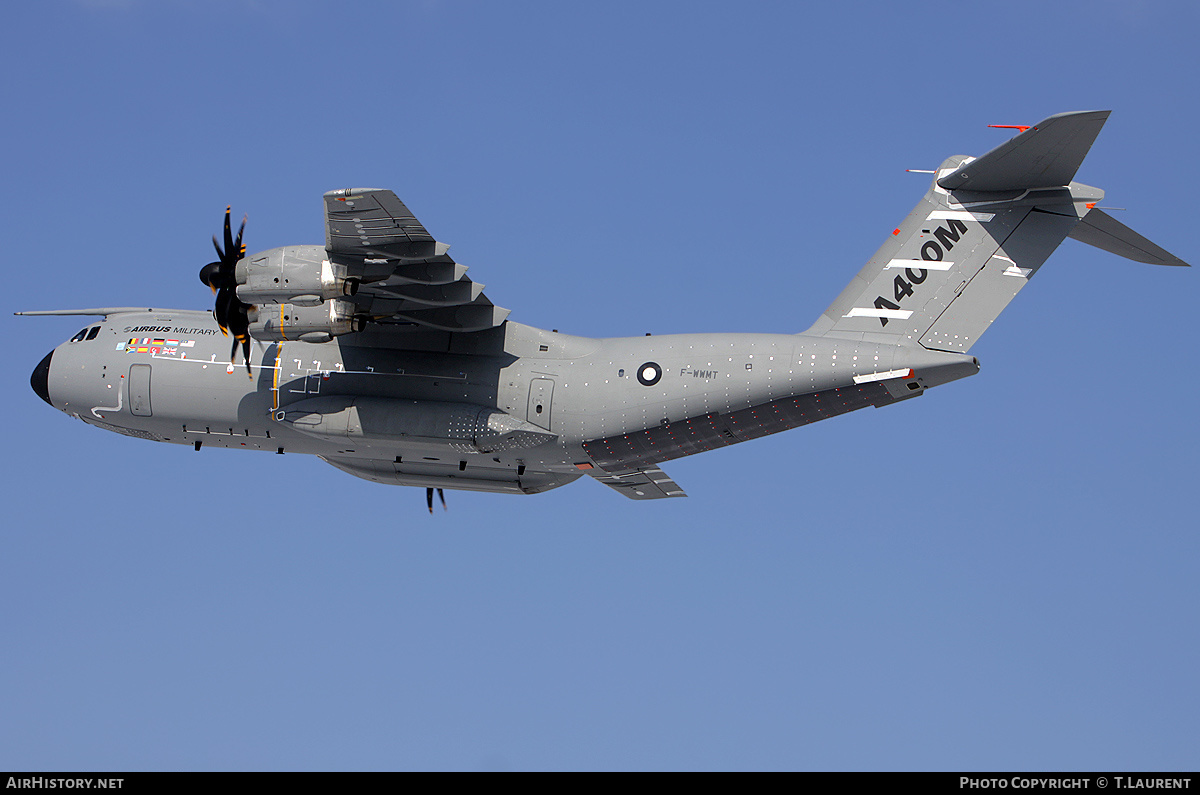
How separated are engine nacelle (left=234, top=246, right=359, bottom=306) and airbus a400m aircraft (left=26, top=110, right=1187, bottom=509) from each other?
0.06 feet

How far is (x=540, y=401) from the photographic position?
663 inches

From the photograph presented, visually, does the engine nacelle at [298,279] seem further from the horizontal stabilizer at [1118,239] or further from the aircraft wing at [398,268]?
the horizontal stabilizer at [1118,239]

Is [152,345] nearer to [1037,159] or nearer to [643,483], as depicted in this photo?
[643,483]

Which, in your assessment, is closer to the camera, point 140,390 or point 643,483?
point 140,390

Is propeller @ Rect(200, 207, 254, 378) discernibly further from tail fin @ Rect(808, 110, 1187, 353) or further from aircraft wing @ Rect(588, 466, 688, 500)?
tail fin @ Rect(808, 110, 1187, 353)

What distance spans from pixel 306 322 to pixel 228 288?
126cm

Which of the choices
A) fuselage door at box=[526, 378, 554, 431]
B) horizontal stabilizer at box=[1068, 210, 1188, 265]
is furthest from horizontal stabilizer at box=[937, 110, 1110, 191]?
fuselage door at box=[526, 378, 554, 431]

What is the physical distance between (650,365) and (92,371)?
8.15 meters

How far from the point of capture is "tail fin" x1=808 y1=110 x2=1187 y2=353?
1559cm

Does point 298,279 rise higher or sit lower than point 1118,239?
higher

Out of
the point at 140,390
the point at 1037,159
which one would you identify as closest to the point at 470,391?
the point at 140,390

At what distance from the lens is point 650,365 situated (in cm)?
1661

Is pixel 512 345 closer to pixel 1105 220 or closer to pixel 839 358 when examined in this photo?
pixel 839 358

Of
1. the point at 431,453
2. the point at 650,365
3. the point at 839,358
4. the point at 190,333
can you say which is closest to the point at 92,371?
the point at 190,333
